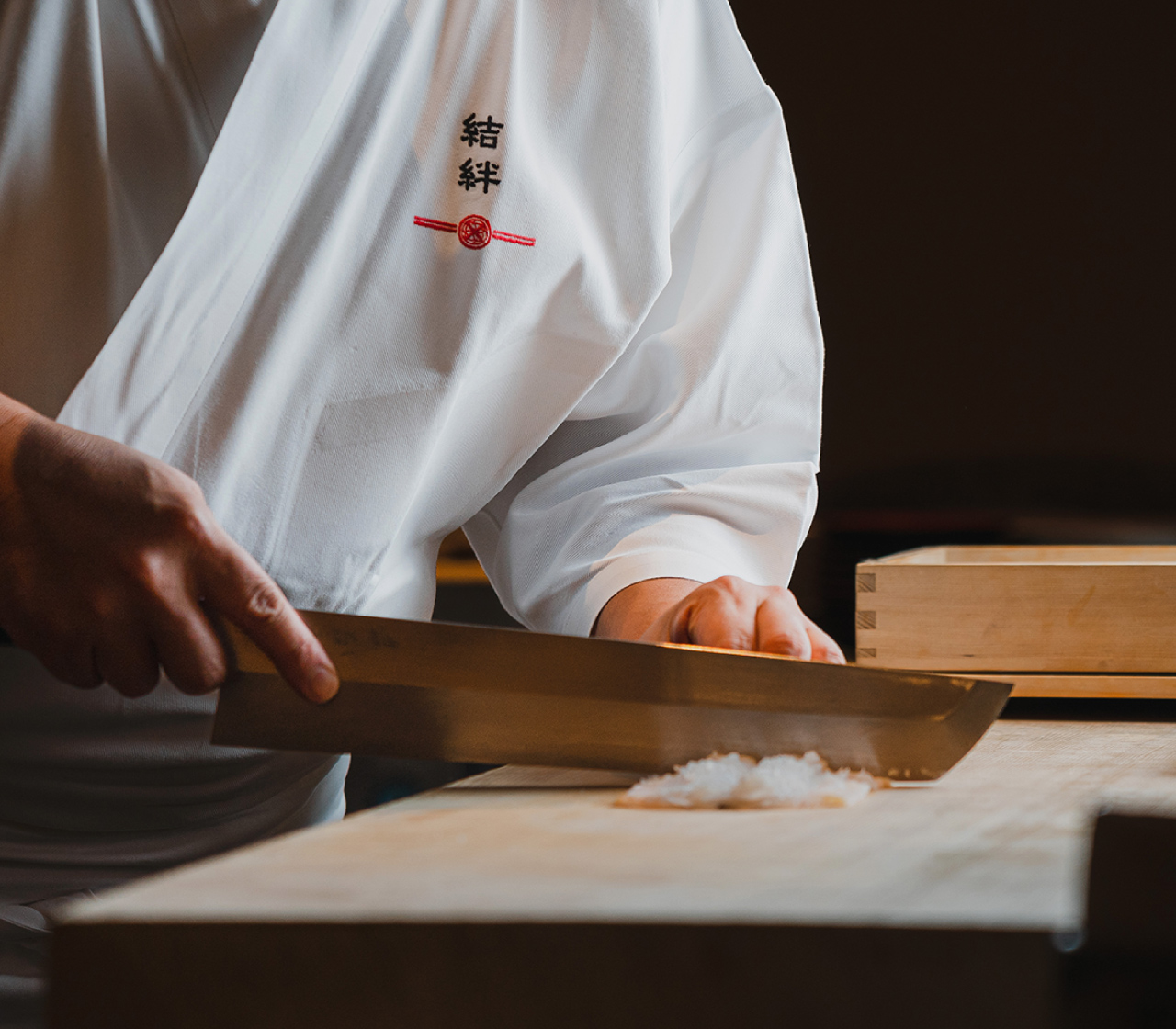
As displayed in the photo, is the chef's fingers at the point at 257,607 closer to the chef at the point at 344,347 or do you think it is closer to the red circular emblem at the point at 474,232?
the chef at the point at 344,347

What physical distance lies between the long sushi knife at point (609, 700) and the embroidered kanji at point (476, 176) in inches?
13.3

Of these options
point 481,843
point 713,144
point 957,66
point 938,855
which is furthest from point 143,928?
point 957,66

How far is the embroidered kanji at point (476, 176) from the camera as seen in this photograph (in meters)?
0.78

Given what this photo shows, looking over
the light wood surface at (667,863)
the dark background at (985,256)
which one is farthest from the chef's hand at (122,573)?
the dark background at (985,256)

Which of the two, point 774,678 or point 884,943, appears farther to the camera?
point 774,678

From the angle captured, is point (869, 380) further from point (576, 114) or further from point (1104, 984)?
point (1104, 984)

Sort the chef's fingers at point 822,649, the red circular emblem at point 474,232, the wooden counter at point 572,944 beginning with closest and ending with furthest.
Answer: the wooden counter at point 572,944
the chef's fingers at point 822,649
the red circular emblem at point 474,232

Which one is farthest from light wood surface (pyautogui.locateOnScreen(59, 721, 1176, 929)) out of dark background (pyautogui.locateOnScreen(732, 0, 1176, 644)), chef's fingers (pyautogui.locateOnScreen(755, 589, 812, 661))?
dark background (pyautogui.locateOnScreen(732, 0, 1176, 644))

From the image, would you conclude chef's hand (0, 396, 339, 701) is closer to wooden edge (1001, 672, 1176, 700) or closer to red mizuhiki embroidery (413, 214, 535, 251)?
red mizuhiki embroidery (413, 214, 535, 251)

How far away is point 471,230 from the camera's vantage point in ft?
2.56

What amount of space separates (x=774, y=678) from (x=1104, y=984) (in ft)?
0.88

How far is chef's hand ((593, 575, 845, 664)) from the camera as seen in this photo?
25.3 inches

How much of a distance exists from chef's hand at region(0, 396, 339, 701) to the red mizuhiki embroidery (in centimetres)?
29

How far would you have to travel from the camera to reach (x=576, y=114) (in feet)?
2.74
